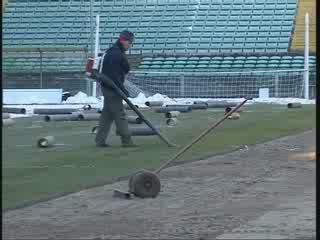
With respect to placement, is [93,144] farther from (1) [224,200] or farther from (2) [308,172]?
(1) [224,200]

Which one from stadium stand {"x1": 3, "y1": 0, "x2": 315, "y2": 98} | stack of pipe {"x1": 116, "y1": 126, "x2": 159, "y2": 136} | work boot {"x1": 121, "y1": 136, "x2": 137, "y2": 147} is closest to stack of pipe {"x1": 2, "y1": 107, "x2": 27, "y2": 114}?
stack of pipe {"x1": 116, "y1": 126, "x2": 159, "y2": 136}

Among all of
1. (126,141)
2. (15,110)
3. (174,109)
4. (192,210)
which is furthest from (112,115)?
(15,110)

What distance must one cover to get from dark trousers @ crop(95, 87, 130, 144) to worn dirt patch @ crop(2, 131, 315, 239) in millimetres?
3322

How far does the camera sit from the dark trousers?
16172 mm

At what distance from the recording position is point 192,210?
9289mm

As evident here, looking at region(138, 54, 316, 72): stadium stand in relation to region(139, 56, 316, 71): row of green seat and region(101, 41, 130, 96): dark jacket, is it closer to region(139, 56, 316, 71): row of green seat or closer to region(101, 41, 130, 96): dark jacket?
region(139, 56, 316, 71): row of green seat

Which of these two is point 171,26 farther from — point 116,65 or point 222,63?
point 116,65

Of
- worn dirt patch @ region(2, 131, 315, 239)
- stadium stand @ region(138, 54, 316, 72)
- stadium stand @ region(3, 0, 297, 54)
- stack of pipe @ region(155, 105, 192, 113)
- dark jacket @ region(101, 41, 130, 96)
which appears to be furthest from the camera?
stadium stand @ region(3, 0, 297, 54)

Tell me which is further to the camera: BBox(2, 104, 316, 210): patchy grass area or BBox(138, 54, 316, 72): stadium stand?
BBox(138, 54, 316, 72): stadium stand

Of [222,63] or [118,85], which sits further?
[222,63]

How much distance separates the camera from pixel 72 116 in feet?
82.8

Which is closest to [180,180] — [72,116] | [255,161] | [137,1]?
[255,161]

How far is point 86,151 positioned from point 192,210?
256 inches

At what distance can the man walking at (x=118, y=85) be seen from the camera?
52.9 ft
